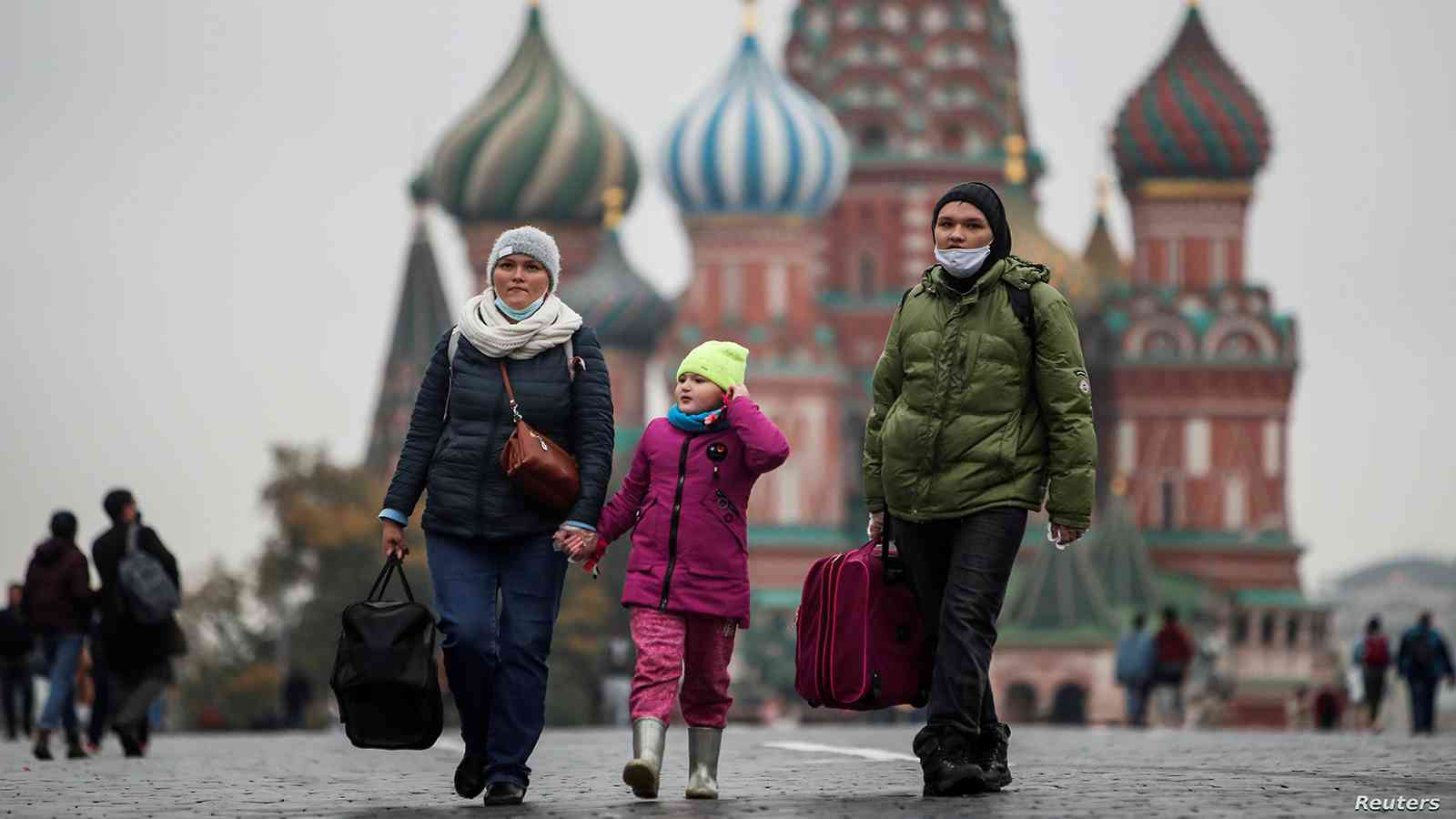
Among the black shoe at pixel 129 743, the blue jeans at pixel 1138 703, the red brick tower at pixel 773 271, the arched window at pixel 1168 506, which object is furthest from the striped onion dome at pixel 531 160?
the black shoe at pixel 129 743

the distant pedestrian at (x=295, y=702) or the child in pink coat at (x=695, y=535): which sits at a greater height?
the distant pedestrian at (x=295, y=702)

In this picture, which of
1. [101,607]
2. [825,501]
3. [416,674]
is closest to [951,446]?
[416,674]

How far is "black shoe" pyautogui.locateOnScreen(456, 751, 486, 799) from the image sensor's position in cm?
1327

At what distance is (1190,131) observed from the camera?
298 ft

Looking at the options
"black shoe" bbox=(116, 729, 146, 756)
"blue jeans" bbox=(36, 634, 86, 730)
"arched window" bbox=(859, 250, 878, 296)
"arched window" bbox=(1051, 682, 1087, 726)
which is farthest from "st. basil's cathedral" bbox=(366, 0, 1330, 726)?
"black shoe" bbox=(116, 729, 146, 756)

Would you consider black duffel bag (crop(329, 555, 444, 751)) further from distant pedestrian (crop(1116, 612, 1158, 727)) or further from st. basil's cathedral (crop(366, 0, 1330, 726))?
st. basil's cathedral (crop(366, 0, 1330, 726))

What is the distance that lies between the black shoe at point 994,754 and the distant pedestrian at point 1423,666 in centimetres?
1784

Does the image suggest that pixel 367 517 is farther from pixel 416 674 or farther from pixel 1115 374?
pixel 416 674

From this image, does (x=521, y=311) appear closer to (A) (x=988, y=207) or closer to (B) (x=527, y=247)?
(B) (x=527, y=247)

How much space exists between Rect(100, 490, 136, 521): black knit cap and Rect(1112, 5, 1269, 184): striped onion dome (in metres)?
72.4

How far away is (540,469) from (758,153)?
244ft

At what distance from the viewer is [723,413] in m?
13.4

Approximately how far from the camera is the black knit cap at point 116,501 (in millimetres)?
19656

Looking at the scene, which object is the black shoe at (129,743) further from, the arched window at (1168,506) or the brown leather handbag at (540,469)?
the arched window at (1168,506)
